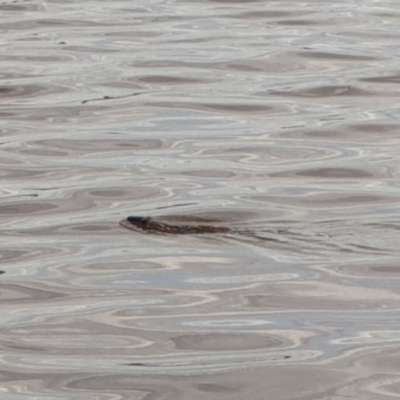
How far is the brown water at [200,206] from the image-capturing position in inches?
177

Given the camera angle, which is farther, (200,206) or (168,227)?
(200,206)

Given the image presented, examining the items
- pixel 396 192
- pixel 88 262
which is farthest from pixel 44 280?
pixel 396 192

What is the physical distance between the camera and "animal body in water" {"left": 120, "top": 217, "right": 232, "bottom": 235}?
242 inches

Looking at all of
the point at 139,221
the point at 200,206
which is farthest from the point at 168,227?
the point at 200,206

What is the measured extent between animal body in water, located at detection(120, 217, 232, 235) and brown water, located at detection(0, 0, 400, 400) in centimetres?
9

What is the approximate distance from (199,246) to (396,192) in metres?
1.37

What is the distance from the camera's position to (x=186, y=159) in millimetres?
7613

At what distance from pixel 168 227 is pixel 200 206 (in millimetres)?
413

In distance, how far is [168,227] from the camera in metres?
6.22

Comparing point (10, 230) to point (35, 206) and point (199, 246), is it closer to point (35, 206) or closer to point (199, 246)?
point (35, 206)

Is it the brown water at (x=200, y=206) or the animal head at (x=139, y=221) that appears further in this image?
the animal head at (x=139, y=221)

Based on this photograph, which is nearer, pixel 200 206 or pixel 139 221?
pixel 139 221

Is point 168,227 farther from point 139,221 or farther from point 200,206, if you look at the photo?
point 200,206

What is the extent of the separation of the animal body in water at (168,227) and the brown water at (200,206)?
9 centimetres
